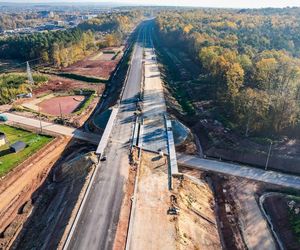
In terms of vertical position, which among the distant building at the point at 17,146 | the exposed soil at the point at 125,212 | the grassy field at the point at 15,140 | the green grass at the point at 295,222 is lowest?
the green grass at the point at 295,222

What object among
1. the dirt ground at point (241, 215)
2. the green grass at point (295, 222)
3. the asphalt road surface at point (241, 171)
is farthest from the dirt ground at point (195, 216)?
the green grass at point (295, 222)

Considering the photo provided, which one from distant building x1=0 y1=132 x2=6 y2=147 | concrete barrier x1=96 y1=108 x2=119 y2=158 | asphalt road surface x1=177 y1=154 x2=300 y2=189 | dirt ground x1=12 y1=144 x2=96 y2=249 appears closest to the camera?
dirt ground x1=12 y1=144 x2=96 y2=249

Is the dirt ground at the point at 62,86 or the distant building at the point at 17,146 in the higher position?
the distant building at the point at 17,146

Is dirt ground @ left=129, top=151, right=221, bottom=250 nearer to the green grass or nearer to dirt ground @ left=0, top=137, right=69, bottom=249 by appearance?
the green grass

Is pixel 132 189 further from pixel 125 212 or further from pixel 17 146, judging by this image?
pixel 17 146

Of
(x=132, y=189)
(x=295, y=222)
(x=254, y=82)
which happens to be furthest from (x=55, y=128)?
(x=254, y=82)

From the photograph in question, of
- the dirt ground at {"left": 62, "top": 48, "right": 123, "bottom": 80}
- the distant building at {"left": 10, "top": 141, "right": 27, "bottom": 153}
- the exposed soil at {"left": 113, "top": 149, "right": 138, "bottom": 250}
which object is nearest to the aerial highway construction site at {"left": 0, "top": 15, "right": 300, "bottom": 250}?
the exposed soil at {"left": 113, "top": 149, "right": 138, "bottom": 250}

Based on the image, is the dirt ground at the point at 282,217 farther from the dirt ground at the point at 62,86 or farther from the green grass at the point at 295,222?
the dirt ground at the point at 62,86

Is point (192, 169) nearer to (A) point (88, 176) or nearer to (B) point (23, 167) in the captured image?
(A) point (88, 176)
